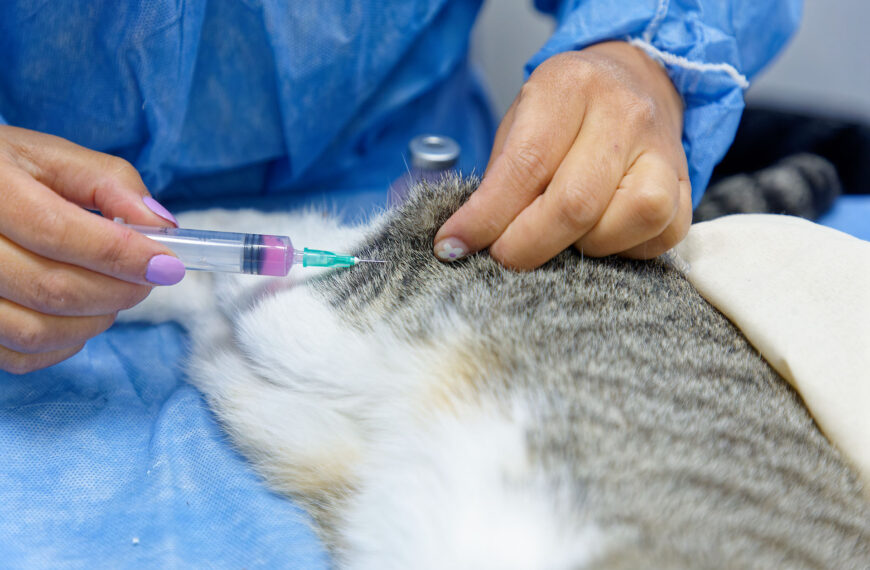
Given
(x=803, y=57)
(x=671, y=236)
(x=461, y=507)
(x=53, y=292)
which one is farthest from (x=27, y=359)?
(x=803, y=57)

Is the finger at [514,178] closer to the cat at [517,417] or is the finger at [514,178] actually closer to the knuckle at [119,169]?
the cat at [517,417]

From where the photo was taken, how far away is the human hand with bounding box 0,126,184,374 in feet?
2.17

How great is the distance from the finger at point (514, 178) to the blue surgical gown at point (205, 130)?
0.33 meters

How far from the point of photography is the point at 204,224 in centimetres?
105

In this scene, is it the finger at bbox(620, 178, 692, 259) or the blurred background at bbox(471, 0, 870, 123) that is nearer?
the finger at bbox(620, 178, 692, 259)

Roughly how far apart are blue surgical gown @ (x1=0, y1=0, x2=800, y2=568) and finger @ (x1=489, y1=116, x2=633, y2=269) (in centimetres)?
36

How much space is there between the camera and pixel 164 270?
686 millimetres

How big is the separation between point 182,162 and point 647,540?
909mm

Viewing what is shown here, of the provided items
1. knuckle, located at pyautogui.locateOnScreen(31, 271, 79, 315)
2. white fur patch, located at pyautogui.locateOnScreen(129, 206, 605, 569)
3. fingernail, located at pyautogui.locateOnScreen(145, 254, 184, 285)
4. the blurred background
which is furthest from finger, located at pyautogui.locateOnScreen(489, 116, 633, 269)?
the blurred background

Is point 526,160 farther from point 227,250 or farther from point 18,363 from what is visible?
point 18,363

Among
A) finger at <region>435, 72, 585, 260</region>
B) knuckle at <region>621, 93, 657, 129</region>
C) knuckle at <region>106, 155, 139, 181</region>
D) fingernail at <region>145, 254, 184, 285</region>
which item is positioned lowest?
fingernail at <region>145, 254, 184, 285</region>

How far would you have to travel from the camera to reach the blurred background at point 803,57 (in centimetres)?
194

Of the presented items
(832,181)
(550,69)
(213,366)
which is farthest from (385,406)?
(832,181)

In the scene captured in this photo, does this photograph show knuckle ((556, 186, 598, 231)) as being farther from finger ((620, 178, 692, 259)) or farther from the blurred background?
the blurred background
